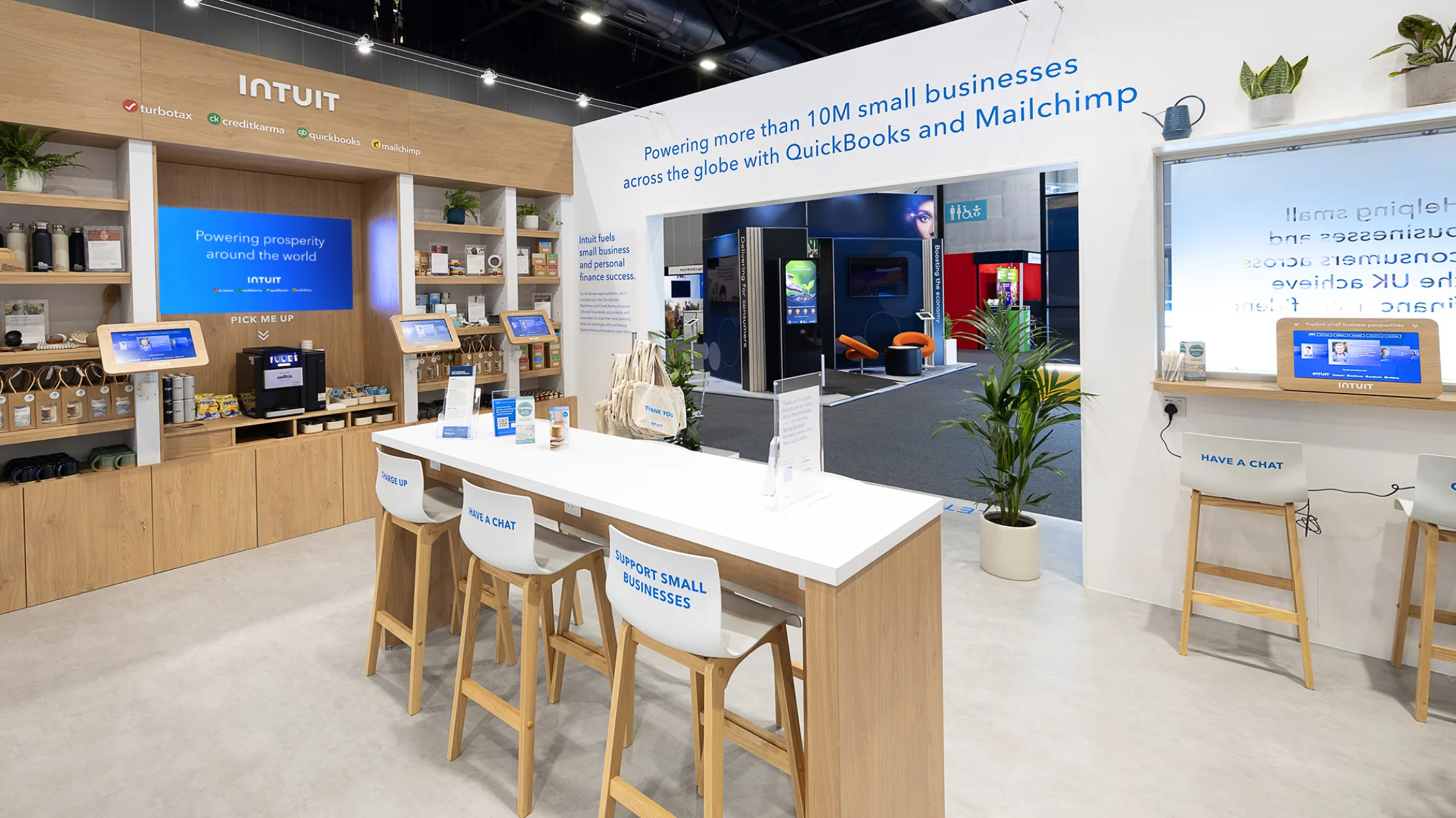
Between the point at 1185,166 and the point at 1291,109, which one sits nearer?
the point at 1291,109

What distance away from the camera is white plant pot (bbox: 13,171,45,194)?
12.1 feet

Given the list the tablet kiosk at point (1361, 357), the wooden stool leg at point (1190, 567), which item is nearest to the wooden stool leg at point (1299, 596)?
the wooden stool leg at point (1190, 567)

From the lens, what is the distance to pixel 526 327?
6047 mm

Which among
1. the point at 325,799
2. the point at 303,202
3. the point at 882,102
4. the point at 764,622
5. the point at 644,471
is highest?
the point at 882,102

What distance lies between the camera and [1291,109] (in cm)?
307

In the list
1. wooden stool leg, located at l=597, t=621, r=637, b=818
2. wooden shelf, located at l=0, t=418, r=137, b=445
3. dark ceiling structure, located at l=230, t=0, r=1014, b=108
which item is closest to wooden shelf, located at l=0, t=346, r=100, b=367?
wooden shelf, located at l=0, t=418, r=137, b=445

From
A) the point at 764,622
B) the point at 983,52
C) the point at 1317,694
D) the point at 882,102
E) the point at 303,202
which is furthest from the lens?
the point at 303,202

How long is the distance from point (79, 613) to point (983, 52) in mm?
5542

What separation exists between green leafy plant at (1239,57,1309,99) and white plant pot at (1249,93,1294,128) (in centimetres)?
2

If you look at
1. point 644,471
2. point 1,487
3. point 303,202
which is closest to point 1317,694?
point 644,471

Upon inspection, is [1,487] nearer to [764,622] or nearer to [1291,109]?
[764,622]

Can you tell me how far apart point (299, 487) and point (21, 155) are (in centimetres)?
225

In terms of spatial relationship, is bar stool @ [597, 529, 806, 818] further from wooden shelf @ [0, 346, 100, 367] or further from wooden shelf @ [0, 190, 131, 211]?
wooden shelf @ [0, 190, 131, 211]

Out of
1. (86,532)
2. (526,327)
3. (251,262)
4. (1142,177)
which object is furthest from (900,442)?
(86,532)
